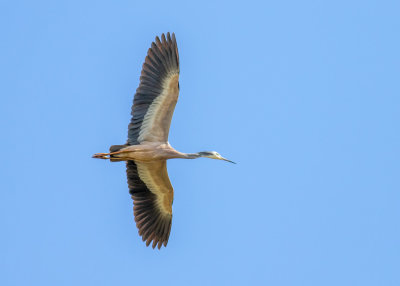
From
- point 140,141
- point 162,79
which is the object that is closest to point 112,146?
point 140,141

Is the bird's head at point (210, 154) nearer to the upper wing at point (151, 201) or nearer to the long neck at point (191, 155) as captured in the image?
the long neck at point (191, 155)

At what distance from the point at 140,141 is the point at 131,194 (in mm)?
1649

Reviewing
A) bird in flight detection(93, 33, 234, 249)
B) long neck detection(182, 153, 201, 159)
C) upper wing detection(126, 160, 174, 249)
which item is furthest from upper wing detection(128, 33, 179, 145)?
upper wing detection(126, 160, 174, 249)

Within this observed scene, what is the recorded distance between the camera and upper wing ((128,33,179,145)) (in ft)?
58.6

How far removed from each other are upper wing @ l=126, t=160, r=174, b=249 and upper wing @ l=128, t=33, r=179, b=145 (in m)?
1.17

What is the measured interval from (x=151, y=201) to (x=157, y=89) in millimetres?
3134

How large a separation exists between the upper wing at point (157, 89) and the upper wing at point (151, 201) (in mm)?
1170

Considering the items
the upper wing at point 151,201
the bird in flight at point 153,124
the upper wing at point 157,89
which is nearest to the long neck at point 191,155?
the bird in flight at point 153,124

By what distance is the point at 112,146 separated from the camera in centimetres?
1805

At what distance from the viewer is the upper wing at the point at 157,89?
17.9 metres

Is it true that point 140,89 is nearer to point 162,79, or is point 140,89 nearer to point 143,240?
point 162,79

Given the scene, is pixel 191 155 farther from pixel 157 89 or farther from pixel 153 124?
pixel 157 89

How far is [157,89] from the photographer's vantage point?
1792cm

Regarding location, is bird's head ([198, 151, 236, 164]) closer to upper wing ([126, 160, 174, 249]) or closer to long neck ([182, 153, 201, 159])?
long neck ([182, 153, 201, 159])
